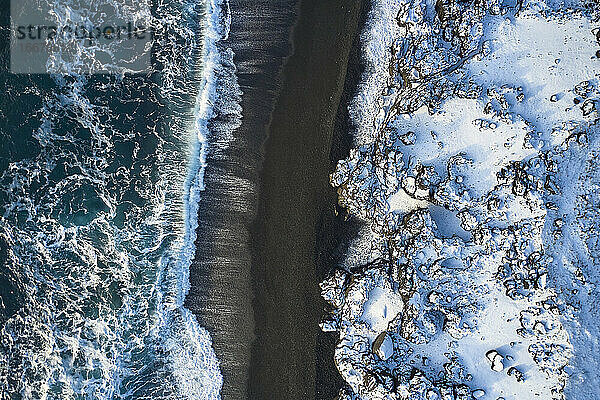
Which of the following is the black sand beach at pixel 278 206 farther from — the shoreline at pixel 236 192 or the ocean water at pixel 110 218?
the ocean water at pixel 110 218

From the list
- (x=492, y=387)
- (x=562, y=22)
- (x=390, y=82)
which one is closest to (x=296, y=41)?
(x=390, y=82)

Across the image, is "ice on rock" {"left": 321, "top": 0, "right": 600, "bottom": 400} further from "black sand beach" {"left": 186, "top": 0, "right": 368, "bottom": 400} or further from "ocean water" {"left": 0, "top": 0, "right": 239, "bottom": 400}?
"ocean water" {"left": 0, "top": 0, "right": 239, "bottom": 400}

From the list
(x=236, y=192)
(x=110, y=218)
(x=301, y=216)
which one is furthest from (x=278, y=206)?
(x=110, y=218)

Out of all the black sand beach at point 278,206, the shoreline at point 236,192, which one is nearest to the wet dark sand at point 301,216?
the black sand beach at point 278,206

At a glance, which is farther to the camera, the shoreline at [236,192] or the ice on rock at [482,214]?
the shoreline at [236,192]

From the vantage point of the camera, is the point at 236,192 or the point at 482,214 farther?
the point at 236,192

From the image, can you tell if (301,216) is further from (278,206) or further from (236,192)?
(236,192)

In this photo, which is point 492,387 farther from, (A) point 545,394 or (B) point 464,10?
(B) point 464,10
